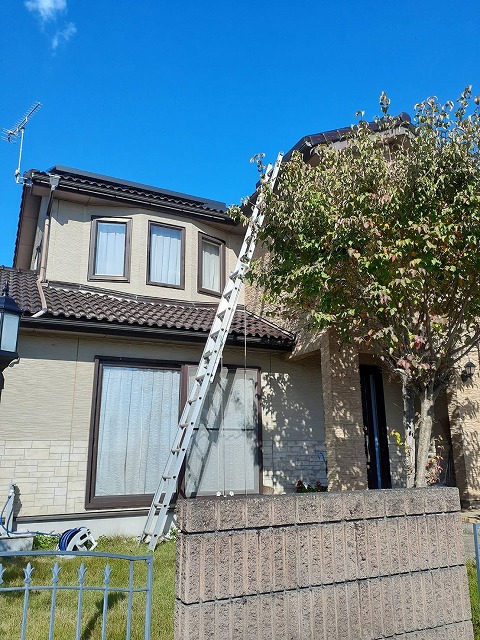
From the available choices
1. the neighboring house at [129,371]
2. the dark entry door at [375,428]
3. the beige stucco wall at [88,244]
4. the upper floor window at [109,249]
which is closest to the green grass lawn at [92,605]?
the neighboring house at [129,371]

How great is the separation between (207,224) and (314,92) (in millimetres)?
3792

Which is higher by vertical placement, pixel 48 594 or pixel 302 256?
pixel 302 256

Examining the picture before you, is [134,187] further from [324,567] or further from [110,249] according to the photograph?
[324,567]

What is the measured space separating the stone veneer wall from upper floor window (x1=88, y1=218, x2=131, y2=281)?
8143 mm

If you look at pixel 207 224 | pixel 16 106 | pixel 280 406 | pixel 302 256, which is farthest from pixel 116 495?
pixel 16 106

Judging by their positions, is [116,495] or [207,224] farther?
[207,224]

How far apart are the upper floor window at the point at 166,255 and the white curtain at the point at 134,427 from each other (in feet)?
9.16

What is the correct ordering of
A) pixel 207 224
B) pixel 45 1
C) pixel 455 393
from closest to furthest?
pixel 45 1 → pixel 455 393 → pixel 207 224

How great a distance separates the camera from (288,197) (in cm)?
741

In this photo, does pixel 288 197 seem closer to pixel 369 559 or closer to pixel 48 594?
pixel 369 559

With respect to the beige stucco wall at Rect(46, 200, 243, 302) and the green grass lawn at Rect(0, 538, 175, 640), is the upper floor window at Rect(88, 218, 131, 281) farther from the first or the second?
the green grass lawn at Rect(0, 538, 175, 640)

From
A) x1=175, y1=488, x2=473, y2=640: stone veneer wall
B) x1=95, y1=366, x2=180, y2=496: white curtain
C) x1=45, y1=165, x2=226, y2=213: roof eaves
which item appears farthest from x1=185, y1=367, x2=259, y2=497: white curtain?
x1=175, y1=488, x2=473, y2=640: stone veneer wall

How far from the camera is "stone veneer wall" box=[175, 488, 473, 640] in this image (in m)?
2.76

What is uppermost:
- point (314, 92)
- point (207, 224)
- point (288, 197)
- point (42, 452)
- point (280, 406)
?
point (314, 92)
